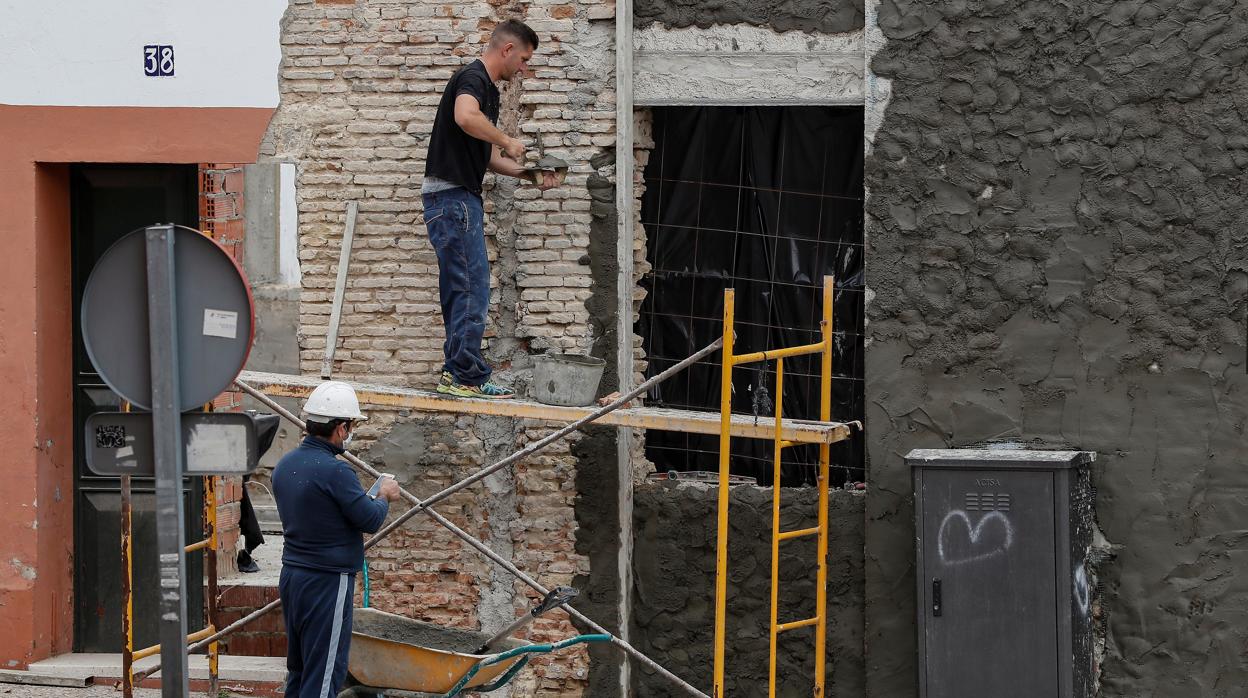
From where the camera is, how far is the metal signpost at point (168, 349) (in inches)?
184

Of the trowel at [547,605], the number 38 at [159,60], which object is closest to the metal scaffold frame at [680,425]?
the trowel at [547,605]

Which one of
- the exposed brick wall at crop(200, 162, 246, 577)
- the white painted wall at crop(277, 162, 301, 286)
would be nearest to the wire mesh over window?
the exposed brick wall at crop(200, 162, 246, 577)

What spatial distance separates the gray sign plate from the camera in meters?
4.72

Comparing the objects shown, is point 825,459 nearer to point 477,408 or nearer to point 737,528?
point 737,528

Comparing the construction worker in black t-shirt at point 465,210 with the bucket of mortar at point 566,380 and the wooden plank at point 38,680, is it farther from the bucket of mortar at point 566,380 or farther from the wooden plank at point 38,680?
the wooden plank at point 38,680

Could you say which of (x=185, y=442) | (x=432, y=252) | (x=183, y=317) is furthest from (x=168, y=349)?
(x=432, y=252)

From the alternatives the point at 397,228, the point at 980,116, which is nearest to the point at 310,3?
the point at 397,228

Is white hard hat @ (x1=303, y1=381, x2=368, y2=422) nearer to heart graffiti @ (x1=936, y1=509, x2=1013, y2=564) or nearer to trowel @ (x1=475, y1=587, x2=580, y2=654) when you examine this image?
trowel @ (x1=475, y1=587, x2=580, y2=654)

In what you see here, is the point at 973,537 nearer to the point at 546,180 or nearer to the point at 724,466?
the point at 724,466

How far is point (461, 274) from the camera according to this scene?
743cm

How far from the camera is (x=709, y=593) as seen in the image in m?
8.02

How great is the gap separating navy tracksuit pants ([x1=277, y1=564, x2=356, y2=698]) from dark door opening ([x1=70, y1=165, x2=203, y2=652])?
125 inches

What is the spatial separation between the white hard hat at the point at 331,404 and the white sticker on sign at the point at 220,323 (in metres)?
1.56

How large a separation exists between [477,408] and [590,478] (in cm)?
124
